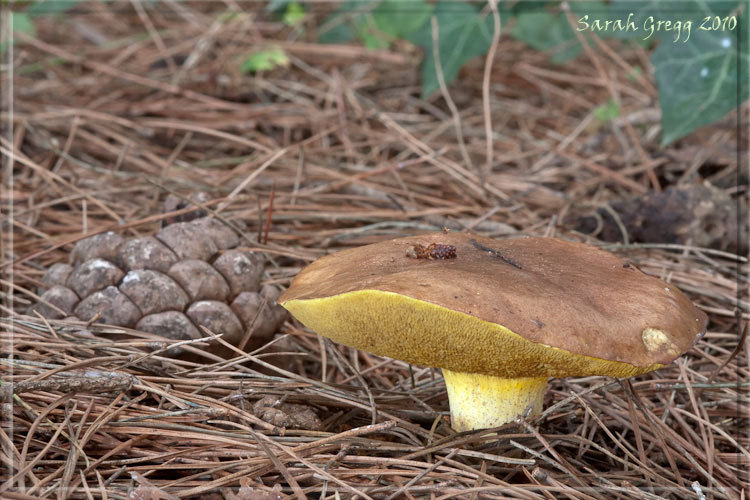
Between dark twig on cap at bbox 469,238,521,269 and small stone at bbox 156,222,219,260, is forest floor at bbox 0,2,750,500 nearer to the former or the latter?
small stone at bbox 156,222,219,260

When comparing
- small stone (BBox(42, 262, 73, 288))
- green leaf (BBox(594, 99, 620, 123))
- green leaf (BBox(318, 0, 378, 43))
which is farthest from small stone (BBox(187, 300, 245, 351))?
green leaf (BBox(318, 0, 378, 43))

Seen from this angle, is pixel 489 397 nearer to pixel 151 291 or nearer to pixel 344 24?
pixel 151 291

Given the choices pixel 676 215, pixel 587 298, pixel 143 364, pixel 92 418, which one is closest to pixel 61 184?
pixel 143 364

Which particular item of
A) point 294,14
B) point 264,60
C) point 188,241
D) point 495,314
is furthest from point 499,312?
point 294,14

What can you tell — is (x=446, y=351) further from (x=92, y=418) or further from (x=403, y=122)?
(x=403, y=122)

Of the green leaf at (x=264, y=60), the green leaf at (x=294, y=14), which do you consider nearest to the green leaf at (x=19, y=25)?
the green leaf at (x=264, y=60)
